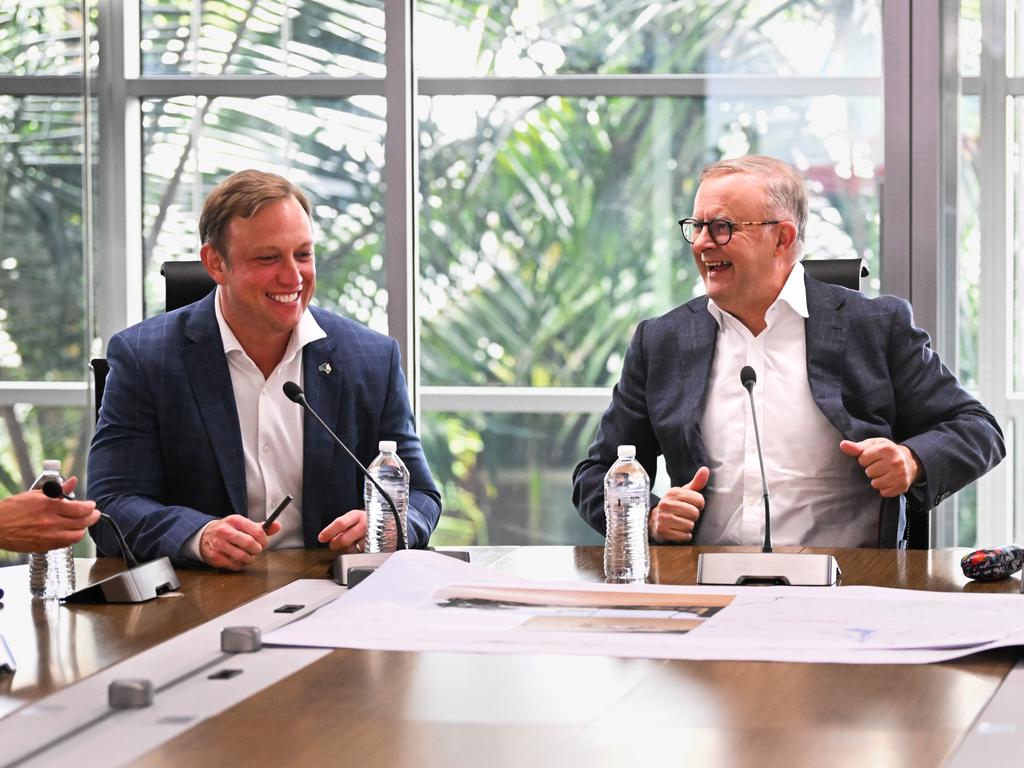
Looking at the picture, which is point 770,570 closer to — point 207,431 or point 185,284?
point 207,431

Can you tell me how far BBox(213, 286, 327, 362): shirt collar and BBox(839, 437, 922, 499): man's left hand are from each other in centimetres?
102

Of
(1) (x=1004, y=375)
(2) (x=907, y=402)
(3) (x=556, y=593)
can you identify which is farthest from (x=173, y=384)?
(1) (x=1004, y=375)

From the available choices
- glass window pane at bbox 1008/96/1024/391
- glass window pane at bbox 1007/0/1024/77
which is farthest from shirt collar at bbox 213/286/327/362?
glass window pane at bbox 1007/0/1024/77

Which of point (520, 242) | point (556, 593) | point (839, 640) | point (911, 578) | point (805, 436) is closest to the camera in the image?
point (839, 640)

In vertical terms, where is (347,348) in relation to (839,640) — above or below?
above

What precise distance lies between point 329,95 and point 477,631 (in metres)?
2.81

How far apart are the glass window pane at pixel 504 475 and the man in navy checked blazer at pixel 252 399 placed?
1461mm

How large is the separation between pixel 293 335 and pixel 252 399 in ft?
0.51

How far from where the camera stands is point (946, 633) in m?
1.53

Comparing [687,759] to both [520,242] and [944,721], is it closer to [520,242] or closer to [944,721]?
[944,721]

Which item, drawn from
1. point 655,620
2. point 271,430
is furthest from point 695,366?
point 655,620

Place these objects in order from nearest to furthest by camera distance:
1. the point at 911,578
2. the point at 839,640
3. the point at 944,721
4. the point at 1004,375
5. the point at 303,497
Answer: the point at 944,721, the point at 839,640, the point at 911,578, the point at 303,497, the point at 1004,375

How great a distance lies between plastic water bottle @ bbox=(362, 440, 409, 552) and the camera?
90.3 inches

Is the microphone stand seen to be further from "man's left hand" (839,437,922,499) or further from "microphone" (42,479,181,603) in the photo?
"microphone" (42,479,181,603)
